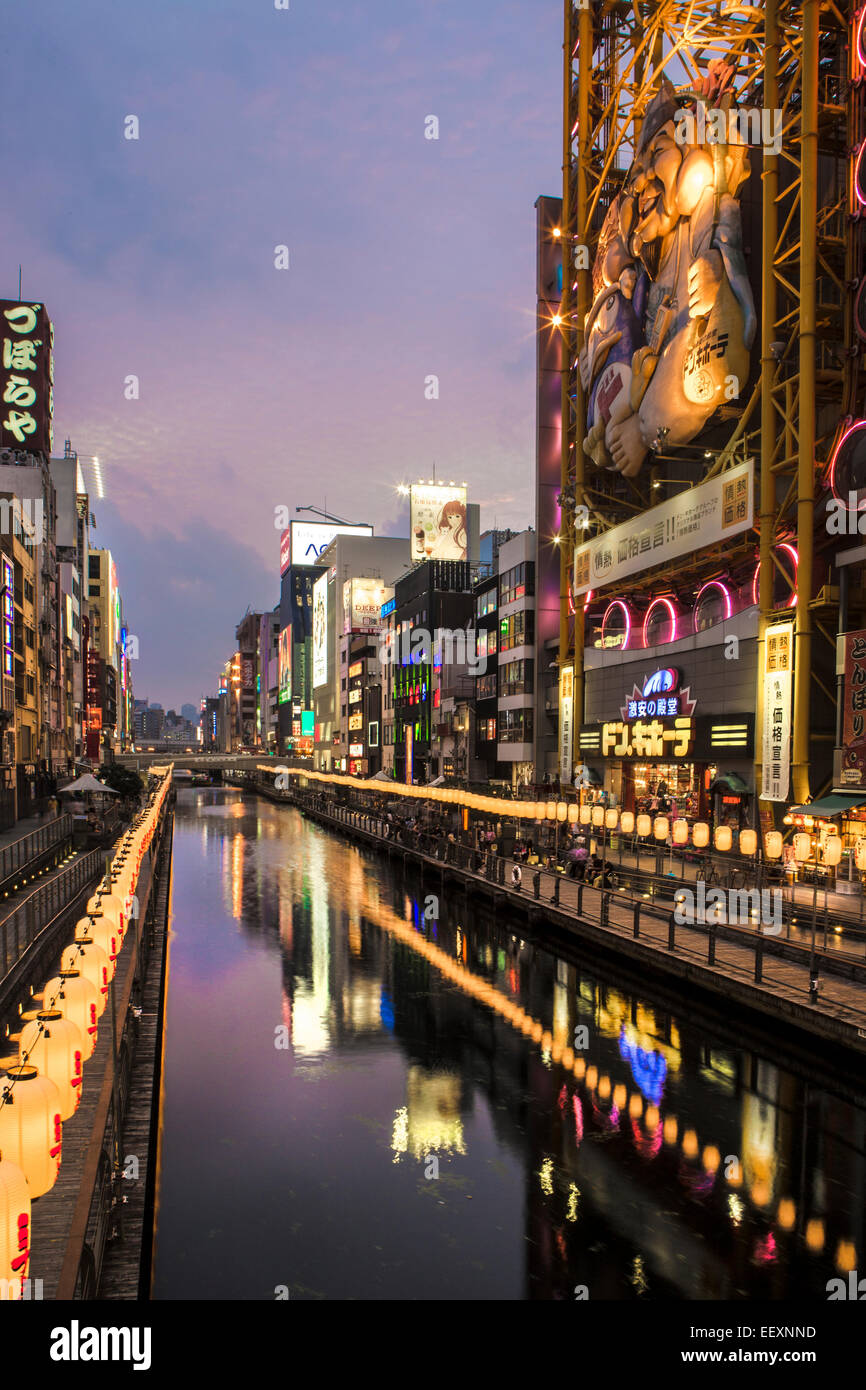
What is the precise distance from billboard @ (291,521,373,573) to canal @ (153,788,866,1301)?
554 ft

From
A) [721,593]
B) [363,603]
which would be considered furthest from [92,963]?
[363,603]

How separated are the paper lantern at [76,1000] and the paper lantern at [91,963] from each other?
1.10ft

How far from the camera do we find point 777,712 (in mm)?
30734

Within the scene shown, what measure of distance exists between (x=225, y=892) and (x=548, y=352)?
4180cm

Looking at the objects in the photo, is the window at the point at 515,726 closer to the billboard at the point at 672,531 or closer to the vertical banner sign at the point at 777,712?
the billboard at the point at 672,531

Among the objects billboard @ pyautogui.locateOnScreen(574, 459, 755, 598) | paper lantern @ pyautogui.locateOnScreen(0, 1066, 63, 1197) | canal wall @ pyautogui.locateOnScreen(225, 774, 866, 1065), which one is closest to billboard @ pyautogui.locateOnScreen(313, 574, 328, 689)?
billboard @ pyautogui.locateOnScreen(574, 459, 755, 598)

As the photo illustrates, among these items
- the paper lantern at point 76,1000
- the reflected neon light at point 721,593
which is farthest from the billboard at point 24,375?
the paper lantern at point 76,1000

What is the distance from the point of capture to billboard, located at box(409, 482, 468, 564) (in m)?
95.0

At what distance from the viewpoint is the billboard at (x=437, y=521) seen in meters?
95.0

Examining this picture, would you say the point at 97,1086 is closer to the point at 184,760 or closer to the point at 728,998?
the point at 728,998

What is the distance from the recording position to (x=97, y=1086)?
1392 cm
